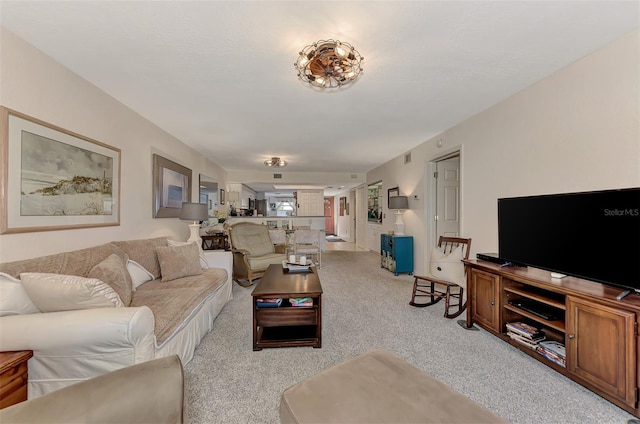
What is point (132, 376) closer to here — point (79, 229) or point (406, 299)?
point (79, 229)

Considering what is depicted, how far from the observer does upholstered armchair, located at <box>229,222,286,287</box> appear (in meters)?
4.09

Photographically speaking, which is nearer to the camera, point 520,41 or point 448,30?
point 448,30

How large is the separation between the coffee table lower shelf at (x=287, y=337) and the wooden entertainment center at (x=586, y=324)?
165 cm

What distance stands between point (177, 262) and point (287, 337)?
145 centimetres

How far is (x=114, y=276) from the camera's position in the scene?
77.0 inches

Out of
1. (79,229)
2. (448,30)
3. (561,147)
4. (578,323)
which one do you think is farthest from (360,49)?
(79,229)

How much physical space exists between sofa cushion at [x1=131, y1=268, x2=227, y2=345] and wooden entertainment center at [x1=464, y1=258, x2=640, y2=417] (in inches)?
104

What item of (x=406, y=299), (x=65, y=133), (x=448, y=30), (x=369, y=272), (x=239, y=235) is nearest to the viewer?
(x=448, y=30)

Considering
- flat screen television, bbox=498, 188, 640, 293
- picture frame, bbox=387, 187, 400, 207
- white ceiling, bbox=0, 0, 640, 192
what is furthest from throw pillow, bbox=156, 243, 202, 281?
picture frame, bbox=387, 187, 400, 207

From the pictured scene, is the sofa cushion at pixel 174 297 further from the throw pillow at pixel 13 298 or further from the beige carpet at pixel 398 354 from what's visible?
the throw pillow at pixel 13 298

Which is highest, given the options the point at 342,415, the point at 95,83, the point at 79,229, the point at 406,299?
the point at 95,83

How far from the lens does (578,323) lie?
1706 mm

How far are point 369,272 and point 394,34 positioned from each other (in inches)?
161

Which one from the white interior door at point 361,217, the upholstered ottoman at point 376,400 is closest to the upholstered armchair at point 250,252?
the upholstered ottoman at point 376,400
